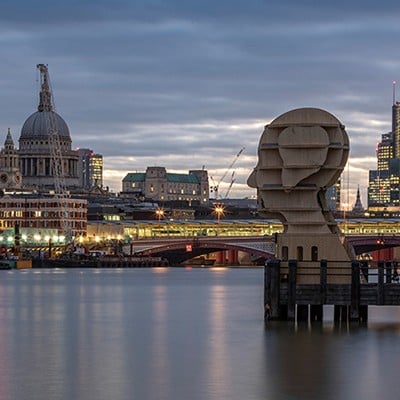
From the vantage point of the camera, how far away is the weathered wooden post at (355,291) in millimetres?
61906

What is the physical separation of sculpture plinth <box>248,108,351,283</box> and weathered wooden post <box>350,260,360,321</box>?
243 cm

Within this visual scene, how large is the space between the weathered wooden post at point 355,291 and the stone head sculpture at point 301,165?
415 cm

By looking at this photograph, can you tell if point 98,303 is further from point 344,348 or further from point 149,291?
point 344,348

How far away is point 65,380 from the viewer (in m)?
49.2

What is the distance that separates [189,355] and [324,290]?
866 cm

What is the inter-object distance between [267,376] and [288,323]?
12.8 metres

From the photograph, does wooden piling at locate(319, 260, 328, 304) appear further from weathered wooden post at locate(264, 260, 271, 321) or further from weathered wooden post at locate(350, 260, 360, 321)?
weathered wooden post at locate(264, 260, 271, 321)

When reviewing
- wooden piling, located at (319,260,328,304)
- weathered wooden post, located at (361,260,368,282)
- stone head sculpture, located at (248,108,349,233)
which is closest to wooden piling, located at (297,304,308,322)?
wooden piling, located at (319,260,328,304)

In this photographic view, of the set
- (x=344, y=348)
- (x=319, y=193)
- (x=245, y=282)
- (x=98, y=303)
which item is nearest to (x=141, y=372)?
(x=344, y=348)

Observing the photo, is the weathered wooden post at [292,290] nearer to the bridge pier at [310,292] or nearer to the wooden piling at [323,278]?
the bridge pier at [310,292]

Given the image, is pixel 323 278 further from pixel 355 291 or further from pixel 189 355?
pixel 189 355

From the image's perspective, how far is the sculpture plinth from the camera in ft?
213

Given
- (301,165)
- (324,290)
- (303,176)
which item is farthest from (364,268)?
(301,165)

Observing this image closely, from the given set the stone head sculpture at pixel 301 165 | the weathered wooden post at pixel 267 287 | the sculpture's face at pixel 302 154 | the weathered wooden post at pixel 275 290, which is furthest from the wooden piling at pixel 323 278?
the sculpture's face at pixel 302 154
